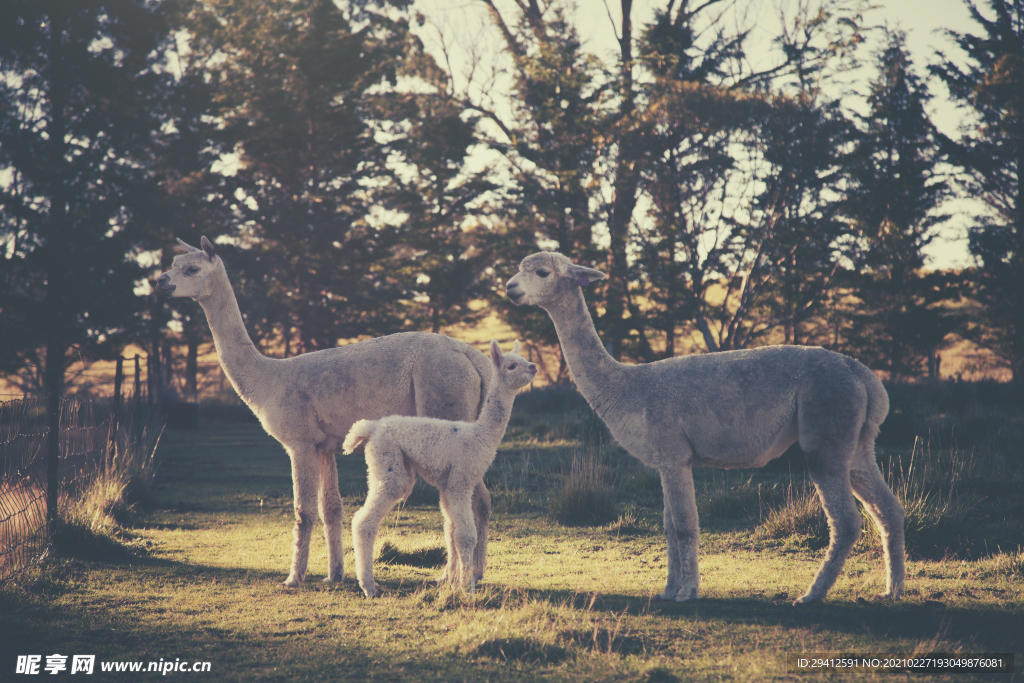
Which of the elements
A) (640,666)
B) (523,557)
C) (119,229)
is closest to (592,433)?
(523,557)

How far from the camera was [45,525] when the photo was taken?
7195 millimetres

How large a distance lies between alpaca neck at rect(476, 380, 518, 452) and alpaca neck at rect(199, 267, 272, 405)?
228cm

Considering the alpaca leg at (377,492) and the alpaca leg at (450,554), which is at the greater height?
the alpaca leg at (377,492)

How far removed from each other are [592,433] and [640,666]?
9327 millimetres

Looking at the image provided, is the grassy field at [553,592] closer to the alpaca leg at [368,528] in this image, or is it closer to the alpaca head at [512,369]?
the alpaca leg at [368,528]

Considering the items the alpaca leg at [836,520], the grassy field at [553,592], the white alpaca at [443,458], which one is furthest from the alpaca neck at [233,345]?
the alpaca leg at [836,520]

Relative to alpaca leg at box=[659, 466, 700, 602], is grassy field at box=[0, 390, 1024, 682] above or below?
below

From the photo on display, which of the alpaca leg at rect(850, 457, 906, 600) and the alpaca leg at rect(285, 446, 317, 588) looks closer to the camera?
the alpaca leg at rect(850, 457, 906, 600)

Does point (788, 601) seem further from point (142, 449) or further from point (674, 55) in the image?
point (674, 55)

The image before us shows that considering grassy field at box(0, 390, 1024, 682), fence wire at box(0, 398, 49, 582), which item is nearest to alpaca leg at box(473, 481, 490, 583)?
grassy field at box(0, 390, 1024, 682)

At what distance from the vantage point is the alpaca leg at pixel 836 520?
206 inches

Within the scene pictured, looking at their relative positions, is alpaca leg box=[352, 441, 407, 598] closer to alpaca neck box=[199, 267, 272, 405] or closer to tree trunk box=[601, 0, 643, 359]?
alpaca neck box=[199, 267, 272, 405]

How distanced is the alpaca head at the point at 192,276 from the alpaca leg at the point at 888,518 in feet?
18.6

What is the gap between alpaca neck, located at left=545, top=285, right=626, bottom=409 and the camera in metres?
5.90
